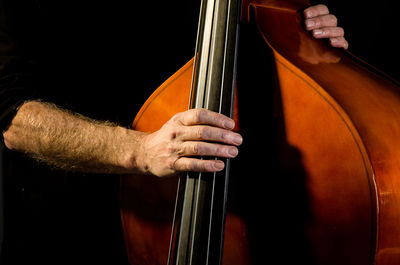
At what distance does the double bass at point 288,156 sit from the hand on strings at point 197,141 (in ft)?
0.12

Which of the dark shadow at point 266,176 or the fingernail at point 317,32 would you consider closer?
the dark shadow at point 266,176

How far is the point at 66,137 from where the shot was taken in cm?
83

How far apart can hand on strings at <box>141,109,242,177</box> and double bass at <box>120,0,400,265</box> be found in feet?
0.12

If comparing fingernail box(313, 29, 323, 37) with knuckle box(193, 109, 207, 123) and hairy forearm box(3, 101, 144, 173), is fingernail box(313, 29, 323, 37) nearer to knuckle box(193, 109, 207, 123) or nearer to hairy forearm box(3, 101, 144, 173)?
knuckle box(193, 109, 207, 123)

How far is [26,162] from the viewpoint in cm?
108

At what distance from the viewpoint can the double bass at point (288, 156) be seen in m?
0.56

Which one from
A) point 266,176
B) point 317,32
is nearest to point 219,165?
point 266,176

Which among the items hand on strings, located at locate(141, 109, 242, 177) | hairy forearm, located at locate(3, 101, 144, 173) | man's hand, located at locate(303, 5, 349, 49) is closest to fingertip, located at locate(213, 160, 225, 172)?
hand on strings, located at locate(141, 109, 242, 177)

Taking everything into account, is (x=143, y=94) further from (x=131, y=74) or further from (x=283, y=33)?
(x=283, y=33)

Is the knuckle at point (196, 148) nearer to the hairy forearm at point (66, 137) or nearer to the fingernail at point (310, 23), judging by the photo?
the hairy forearm at point (66, 137)

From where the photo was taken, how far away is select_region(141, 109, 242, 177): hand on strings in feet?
1.95

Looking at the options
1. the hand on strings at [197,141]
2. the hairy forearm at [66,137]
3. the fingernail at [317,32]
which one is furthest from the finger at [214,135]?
the fingernail at [317,32]

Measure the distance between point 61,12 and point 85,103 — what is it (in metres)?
0.30

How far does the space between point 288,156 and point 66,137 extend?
22.2 inches
